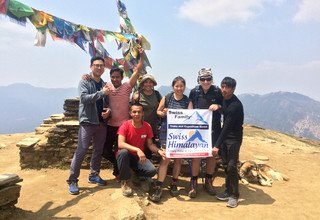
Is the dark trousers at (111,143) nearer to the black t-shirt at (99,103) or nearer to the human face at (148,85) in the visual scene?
the black t-shirt at (99,103)

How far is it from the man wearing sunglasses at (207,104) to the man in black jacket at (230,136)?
0.68ft

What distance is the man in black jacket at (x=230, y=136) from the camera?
6.23 m

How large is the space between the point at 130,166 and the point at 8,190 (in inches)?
96.0

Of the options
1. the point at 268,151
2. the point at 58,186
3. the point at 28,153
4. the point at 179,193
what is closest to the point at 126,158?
the point at 179,193

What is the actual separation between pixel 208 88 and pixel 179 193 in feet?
8.38

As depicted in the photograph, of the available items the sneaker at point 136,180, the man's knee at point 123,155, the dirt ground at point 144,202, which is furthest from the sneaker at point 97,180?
the man's knee at point 123,155

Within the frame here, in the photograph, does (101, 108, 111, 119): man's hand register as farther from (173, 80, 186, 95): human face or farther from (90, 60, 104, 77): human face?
(173, 80, 186, 95): human face

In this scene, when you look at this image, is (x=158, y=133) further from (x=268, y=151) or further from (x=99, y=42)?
(x=268, y=151)

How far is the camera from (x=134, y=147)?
605 centimetres

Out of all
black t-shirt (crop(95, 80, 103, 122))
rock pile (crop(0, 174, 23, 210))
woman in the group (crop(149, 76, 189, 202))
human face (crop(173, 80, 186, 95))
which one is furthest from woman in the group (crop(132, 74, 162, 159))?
rock pile (crop(0, 174, 23, 210))

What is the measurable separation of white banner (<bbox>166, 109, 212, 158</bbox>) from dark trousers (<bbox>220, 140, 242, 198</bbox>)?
368mm

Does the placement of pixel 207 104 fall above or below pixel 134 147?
above

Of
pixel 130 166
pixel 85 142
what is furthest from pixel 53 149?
pixel 130 166

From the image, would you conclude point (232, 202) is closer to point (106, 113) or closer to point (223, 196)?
point (223, 196)
